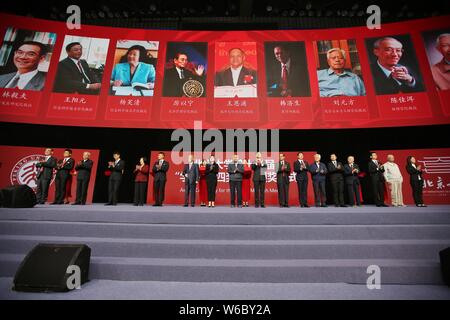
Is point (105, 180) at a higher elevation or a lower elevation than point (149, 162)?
lower

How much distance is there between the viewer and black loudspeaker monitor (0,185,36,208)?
4500 millimetres

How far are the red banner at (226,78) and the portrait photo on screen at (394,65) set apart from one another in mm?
27

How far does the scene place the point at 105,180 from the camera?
7793mm

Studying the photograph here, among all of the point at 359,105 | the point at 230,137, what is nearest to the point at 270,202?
the point at 230,137

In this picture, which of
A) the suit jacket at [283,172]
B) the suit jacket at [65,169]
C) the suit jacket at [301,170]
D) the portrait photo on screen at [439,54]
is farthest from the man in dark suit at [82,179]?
the portrait photo on screen at [439,54]

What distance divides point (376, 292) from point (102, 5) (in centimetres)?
1128

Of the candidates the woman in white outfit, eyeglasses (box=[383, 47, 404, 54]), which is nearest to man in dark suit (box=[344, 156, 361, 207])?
the woman in white outfit

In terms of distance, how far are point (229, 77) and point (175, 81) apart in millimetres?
1638

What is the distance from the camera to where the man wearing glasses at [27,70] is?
22.7ft

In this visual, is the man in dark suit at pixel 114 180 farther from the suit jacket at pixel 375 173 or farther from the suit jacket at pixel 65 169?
the suit jacket at pixel 375 173

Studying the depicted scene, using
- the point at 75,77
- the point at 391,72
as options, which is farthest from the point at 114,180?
the point at 391,72

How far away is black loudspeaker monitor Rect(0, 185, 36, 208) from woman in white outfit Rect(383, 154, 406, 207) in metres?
8.16
